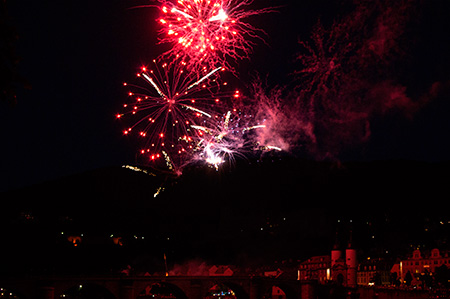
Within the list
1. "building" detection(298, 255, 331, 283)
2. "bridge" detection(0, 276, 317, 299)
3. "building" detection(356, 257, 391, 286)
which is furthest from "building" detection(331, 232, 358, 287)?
"bridge" detection(0, 276, 317, 299)

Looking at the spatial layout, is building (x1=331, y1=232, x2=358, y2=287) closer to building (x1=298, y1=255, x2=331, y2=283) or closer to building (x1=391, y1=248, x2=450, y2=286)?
building (x1=298, y1=255, x2=331, y2=283)

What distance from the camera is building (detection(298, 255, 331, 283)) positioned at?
77944 millimetres

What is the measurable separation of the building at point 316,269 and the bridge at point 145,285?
42.9 feet

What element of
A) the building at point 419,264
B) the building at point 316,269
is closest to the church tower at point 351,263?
the building at point 316,269

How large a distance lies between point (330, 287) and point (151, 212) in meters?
93.6

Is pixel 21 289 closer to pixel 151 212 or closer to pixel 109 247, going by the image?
pixel 109 247

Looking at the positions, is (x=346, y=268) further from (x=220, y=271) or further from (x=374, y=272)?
(x=220, y=271)

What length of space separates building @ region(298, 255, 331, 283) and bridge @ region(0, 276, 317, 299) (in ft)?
42.9

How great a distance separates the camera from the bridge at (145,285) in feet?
165

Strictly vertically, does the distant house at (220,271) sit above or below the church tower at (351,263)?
below

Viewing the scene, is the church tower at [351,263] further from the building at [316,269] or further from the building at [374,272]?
the building at [316,269]

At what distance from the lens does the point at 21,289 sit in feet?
162

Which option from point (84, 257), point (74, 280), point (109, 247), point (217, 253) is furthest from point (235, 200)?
point (74, 280)

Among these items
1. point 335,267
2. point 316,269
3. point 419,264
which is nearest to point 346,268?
point 335,267
